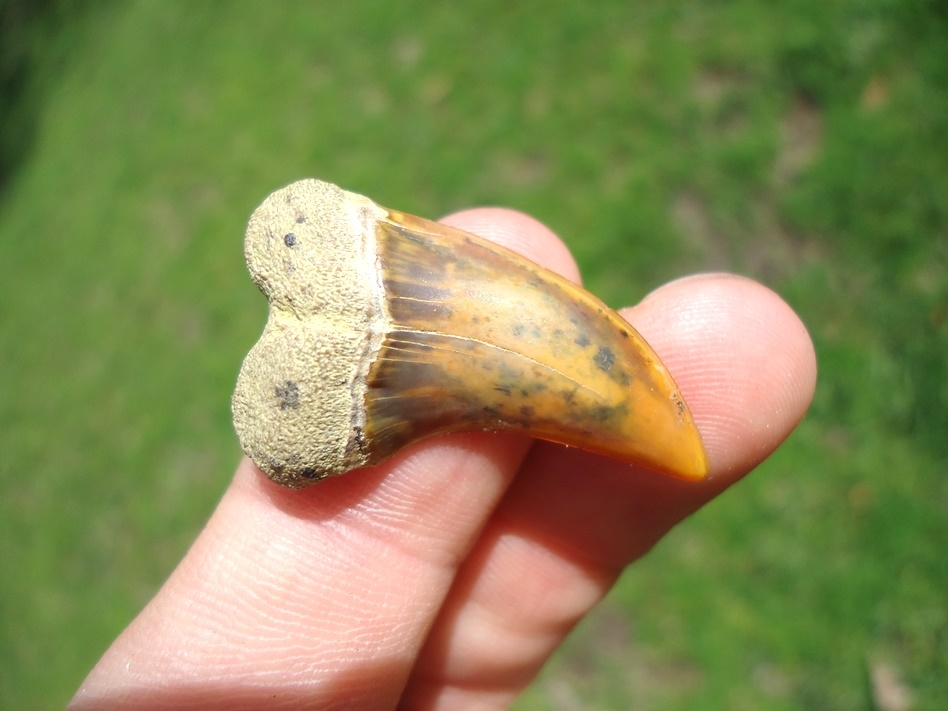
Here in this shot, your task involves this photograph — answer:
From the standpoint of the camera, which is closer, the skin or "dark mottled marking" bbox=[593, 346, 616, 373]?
"dark mottled marking" bbox=[593, 346, 616, 373]

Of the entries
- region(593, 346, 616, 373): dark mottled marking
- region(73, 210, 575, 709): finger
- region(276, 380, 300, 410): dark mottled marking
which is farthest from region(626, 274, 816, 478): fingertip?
region(276, 380, 300, 410): dark mottled marking

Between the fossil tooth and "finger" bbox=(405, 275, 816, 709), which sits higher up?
the fossil tooth

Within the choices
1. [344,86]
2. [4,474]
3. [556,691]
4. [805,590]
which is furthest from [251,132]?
[805,590]

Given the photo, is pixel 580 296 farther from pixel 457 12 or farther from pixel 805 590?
pixel 457 12

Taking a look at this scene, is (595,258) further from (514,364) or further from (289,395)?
(289,395)

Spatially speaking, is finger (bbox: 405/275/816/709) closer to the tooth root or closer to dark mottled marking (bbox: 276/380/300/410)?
the tooth root

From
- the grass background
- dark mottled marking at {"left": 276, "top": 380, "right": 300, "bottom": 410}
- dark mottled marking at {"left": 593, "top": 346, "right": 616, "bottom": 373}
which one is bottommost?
the grass background

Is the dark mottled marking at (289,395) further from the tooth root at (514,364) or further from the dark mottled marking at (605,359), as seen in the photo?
the dark mottled marking at (605,359)
